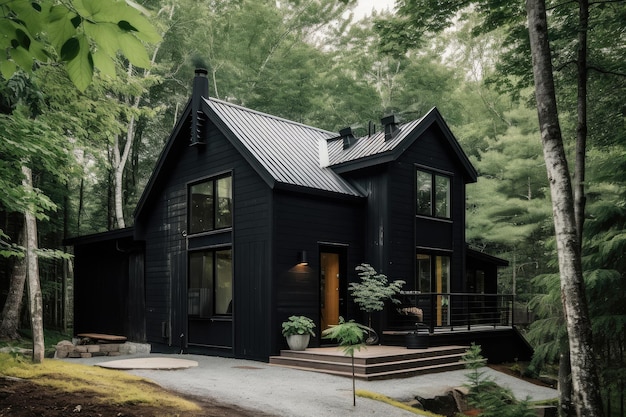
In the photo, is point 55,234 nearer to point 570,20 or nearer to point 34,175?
point 34,175

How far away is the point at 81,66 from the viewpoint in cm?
189

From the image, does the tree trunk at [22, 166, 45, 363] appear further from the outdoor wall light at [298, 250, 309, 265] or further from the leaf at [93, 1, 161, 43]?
the leaf at [93, 1, 161, 43]

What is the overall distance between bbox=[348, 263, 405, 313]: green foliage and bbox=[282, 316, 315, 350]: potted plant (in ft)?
4.38

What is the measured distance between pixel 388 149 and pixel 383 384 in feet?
20.0

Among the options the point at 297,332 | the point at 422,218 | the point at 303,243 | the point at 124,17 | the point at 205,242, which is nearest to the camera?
the point at 124,17

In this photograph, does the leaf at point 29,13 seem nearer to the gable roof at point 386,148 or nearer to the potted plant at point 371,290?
the potted plant at point 371,290

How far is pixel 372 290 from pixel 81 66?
11970 millimetres

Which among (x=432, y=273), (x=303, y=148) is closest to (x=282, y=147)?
(x=303, y=148)

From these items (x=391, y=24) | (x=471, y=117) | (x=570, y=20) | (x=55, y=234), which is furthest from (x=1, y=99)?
(x=471, y=117)

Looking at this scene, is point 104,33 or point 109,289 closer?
point 104,33

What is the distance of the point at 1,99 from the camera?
984 cm

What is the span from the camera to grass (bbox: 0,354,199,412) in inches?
237

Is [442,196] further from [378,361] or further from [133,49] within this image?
[133,49]

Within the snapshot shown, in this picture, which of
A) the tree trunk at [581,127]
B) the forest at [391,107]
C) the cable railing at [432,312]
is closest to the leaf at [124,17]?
the forest at [391,107]
